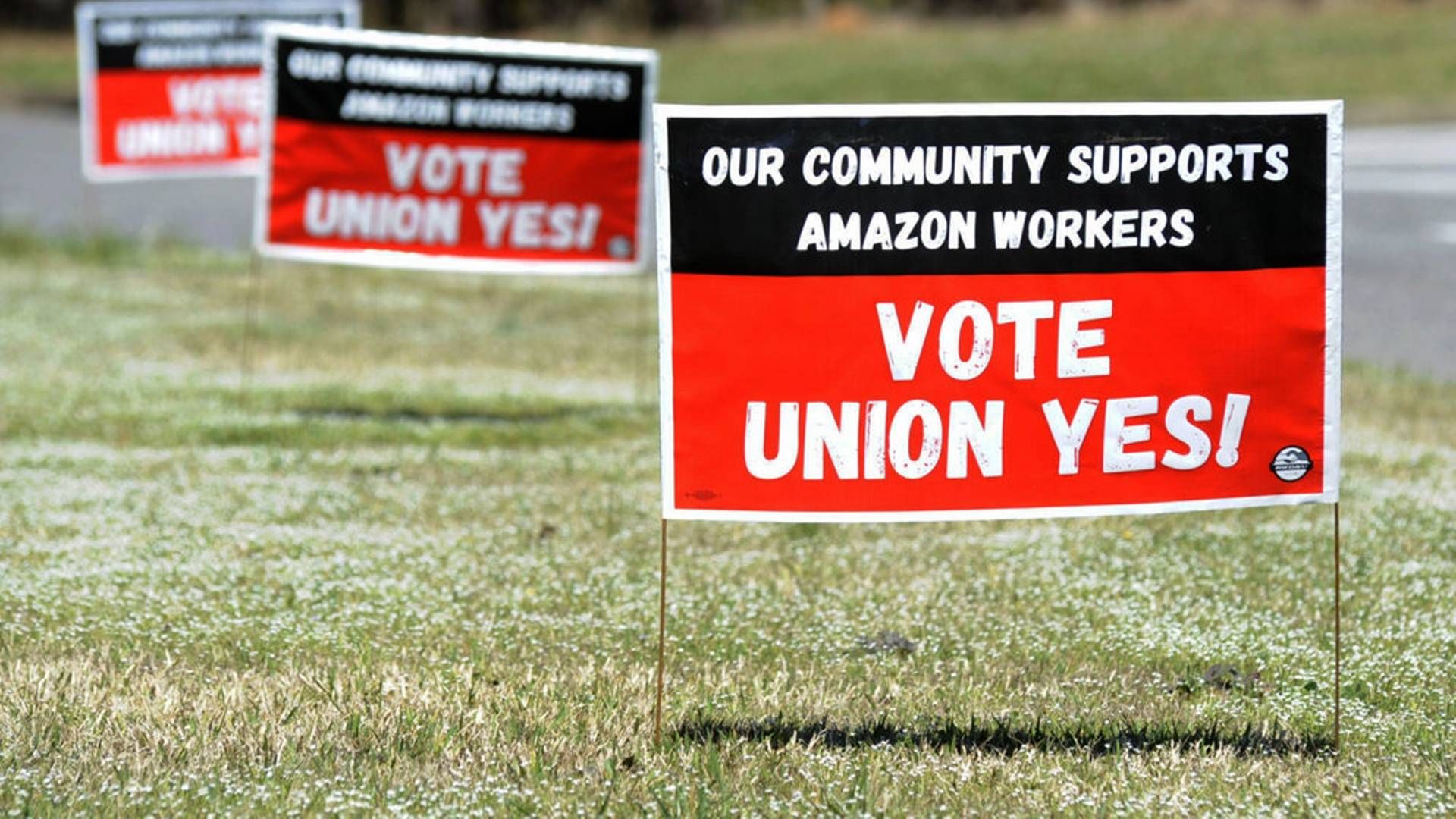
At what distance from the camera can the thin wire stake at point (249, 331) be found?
10188mm

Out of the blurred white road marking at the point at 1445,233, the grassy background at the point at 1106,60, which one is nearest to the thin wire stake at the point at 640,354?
the blurred white road marking at the point at 1445,233

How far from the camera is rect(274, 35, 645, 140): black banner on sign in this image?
9.52m

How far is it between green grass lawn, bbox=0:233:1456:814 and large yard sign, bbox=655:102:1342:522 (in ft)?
2.13

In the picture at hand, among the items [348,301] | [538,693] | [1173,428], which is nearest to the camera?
[1173,428]

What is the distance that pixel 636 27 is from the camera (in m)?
43.0

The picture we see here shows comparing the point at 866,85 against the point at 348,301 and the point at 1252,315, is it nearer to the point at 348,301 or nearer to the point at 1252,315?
the point at 348,301

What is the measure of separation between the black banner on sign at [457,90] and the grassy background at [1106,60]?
39.9 ft

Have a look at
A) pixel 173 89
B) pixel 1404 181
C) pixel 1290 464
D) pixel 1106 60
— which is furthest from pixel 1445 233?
pixel 1106 60

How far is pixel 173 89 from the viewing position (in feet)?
41.4

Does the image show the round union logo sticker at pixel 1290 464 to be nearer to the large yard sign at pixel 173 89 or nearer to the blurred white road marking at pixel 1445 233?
the large yard sign at pixel 173 89

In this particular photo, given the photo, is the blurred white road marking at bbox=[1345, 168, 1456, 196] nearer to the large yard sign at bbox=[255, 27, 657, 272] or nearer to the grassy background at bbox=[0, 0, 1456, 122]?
the grassy background at bbox=[0, 0, 1456, 122]

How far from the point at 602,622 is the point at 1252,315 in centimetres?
224

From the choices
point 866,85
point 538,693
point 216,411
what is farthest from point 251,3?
point 866,85

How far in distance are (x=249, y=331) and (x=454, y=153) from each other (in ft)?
8.86
